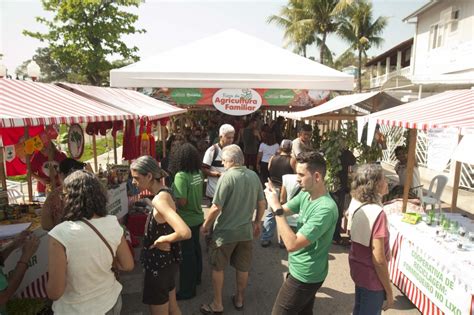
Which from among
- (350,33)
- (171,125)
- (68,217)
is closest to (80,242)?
(68,217)

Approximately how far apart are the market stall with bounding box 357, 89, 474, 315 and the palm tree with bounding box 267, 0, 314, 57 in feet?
75.6

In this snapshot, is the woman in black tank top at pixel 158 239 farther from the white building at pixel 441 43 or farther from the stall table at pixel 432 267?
the white building at pixel 441 43

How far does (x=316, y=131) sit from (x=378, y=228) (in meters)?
6.89

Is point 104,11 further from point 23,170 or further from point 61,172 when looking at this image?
Result: point 61,172

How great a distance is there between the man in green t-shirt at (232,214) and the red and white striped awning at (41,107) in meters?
1.50

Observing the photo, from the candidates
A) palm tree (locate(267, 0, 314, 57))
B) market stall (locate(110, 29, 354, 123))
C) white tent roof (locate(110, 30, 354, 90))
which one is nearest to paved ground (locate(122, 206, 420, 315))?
market stall (locate(110, 29, 354, 123))

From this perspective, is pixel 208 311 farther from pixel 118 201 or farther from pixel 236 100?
pixel 236 100

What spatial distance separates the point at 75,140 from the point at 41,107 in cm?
150

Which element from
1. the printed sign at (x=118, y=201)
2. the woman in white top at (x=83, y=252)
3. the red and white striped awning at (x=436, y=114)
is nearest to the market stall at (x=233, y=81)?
the red and white striped awning at (x=436, y=114)

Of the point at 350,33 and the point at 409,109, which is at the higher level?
the point at 350,33

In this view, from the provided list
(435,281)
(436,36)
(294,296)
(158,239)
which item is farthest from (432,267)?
(436,36)

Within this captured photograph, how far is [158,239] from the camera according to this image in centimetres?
247

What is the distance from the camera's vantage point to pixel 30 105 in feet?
9.43

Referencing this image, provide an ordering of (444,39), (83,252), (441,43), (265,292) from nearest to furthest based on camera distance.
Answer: (83,252) → (265,292) → (444,39) → (441,43)
